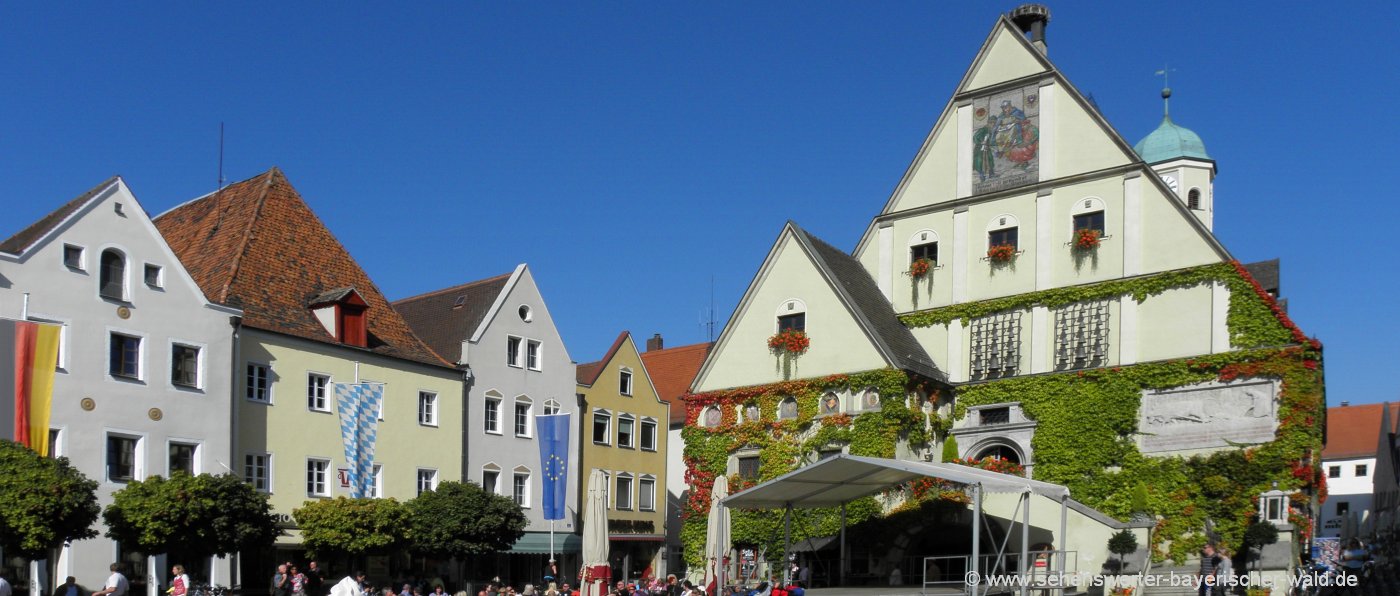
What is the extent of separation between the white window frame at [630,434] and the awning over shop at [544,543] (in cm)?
449

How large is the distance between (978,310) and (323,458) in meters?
19.7

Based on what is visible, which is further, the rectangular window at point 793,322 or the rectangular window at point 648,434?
the rectangular window at point 648,434

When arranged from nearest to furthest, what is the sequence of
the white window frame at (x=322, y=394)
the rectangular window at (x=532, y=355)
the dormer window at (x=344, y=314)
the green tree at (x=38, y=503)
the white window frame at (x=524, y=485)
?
the green tree at (x=38, y=503)
the white window frame at (x=322, y=394)
the dormer window at (x=344, y=314)
the white window frame at (x=524, y=485)
the rectangular window at (x=532, y=355)

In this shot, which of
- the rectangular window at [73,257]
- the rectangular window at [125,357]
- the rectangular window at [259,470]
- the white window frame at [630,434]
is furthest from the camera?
the white window frame at [630,434]

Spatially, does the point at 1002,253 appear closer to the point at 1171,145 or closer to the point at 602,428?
the point at 602,428

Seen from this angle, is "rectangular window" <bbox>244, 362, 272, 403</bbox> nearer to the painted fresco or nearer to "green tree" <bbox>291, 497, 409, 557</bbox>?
"green tree" <bbox>291, 497, 409, 557</bbox>

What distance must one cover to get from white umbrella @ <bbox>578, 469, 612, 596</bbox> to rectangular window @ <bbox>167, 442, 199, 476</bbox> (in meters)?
10.3

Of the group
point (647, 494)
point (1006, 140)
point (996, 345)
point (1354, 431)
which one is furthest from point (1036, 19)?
point (1354, 431)

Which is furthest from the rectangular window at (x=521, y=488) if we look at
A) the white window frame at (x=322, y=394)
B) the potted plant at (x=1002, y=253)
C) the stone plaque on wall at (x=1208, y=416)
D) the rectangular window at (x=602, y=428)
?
the stone plaque on wall at (x=1208, y=416)

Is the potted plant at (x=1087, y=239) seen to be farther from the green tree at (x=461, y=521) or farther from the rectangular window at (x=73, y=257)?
the rectangular window at (x=73, y=257)

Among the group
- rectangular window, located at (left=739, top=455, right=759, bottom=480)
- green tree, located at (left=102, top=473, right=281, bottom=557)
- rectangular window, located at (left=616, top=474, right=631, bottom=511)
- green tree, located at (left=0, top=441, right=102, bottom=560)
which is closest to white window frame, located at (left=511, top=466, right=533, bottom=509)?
rectangular window, located at (left=616, top=474, right=631, bottom=511)

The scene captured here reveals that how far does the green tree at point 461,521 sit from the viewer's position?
37.2 meters

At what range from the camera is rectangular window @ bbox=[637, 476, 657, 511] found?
50.7 meters

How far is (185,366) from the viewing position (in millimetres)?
33562
